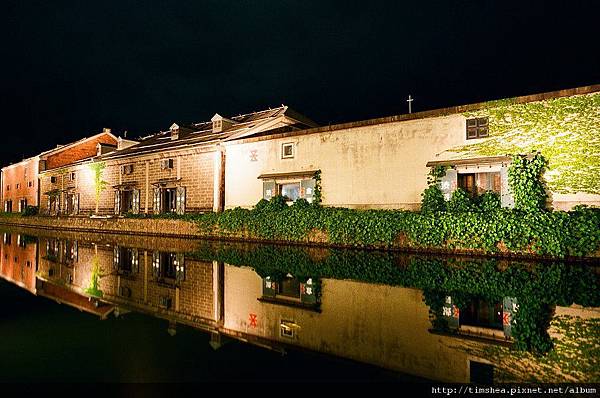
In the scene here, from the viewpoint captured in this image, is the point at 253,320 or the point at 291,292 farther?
the point at 291,292

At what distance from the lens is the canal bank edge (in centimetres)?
1130

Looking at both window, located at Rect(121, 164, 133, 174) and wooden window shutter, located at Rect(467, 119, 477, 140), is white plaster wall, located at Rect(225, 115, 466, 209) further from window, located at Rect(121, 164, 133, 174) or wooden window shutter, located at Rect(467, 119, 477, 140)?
window, located at Rect(121, 164, 133, 174)

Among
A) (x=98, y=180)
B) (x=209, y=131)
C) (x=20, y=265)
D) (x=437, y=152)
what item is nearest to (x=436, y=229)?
(x=437, y=152)

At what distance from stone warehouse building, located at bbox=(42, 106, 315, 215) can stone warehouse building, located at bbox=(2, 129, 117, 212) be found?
6096 millimetres

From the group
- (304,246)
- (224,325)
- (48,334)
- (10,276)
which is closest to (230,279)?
(224,325)

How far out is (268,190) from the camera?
19.4 meters

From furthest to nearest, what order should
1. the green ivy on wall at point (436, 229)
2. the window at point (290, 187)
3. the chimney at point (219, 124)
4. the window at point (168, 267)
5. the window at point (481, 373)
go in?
the chimney at point (219, 124), the window at point (290, 187), the green ivy on wall at point (436, 229), the window at point (168, 267), the window at point (481, 373)

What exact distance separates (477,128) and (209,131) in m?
18.1

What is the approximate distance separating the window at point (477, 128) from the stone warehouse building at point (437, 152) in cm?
3

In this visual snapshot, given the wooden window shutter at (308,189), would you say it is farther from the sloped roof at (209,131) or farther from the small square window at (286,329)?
the small square window at (286,329)

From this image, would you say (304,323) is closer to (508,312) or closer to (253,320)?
(253,320)

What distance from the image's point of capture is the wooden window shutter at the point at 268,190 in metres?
19.2

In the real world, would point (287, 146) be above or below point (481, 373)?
above

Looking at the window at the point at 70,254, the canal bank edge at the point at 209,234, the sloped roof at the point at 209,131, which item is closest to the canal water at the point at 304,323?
the canal bank edge at the point at 209,234
